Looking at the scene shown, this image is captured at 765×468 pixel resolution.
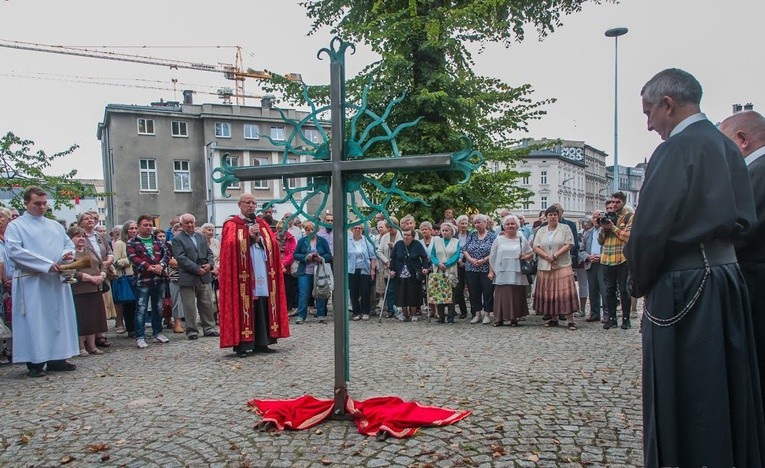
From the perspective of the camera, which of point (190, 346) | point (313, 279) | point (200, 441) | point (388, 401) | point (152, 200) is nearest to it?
point (200, 441)

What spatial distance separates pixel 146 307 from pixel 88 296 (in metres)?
1.05

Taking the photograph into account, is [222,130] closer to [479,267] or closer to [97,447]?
[479,267]

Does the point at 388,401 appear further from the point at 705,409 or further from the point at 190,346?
the point at 190,346

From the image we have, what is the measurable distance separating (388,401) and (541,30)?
17.3 meters

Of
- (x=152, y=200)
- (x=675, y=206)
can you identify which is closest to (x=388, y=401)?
(x=675, y=206)

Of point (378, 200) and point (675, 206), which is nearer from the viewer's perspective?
point (675, 206)

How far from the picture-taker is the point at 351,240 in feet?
39.7

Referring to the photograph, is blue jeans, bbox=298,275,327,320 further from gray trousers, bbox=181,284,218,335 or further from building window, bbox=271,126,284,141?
building window, bbox=271,126,284,141

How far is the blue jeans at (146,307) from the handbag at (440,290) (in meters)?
4.74

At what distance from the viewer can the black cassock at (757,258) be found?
3.49m

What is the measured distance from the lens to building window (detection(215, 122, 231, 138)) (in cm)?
4362

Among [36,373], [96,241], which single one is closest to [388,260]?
[96,241]

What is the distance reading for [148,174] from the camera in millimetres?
41656

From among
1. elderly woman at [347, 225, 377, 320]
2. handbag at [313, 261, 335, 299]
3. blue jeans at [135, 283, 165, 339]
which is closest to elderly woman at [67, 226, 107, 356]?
blue jeans at [135, 283, 165, 339]
